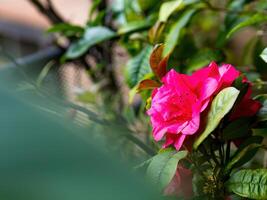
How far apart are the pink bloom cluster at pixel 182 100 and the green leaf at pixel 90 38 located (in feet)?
1.33

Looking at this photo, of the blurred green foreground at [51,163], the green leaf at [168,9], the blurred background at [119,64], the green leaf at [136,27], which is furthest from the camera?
the green leaf at [136,27]

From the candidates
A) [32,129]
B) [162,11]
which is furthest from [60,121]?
[162,11]

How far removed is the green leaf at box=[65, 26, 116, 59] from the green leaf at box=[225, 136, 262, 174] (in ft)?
1.43

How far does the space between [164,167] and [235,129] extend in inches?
3.4

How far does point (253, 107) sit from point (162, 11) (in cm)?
28

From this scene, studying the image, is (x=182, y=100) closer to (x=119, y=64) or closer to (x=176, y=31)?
(x=176, y=31)

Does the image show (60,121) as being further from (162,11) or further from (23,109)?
(162,11)

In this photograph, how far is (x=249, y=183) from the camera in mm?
466

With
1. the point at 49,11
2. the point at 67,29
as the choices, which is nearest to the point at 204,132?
the point at 67,29

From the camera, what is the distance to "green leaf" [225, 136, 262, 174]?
0.50 metres

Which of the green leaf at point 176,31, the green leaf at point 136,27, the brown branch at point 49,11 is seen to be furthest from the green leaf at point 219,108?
the brown branch at point 49,11

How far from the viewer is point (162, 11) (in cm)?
74

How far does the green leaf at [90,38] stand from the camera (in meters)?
0.89

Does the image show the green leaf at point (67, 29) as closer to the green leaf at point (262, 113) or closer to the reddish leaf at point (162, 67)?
the reddish leaf at point (162, 67)
